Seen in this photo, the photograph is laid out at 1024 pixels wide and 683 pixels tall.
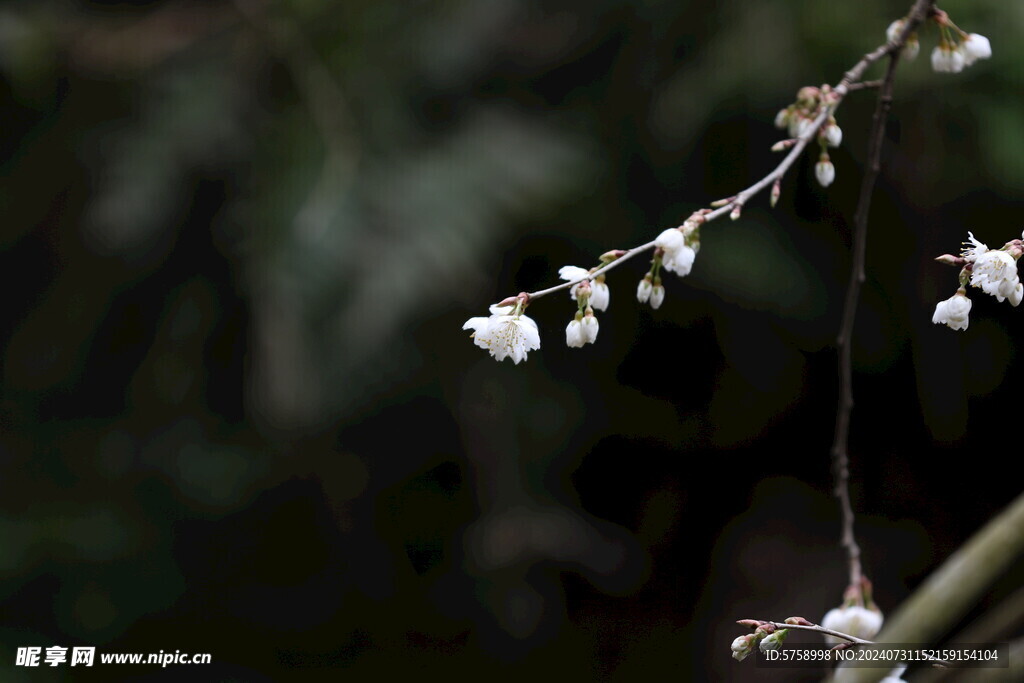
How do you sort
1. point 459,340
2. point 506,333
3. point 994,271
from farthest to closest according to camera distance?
point 459,340, point 506,333, point 994,271

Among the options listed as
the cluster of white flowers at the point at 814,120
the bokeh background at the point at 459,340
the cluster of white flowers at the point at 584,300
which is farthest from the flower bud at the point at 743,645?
the bokeh background at the point at 459,340

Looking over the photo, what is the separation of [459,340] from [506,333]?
816mm

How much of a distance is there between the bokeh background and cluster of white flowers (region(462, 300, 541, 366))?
64 centimetres

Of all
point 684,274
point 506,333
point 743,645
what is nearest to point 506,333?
point 506,333

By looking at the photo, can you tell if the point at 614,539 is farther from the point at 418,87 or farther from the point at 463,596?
the point at 418,87

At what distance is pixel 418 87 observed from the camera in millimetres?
1349

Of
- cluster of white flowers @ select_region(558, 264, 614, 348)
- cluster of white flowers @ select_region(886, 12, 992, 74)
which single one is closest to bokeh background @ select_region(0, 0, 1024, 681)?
cluster of white flowers @ select_region(886, 12, 992, 74)

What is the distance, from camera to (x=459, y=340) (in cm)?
137

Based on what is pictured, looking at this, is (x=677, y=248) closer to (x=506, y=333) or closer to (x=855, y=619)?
(x=506, y=333)

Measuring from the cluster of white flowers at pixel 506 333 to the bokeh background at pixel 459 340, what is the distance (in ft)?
2.11

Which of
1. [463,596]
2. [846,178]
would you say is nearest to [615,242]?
[846,178]

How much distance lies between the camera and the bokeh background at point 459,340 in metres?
1.25

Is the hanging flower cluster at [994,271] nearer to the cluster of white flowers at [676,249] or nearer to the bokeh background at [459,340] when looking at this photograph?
the cluster of white flowers at [676,249]

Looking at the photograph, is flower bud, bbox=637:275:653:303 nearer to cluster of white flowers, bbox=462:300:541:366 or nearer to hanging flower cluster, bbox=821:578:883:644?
cluster of white flowers, bbox=462:300:541:366
